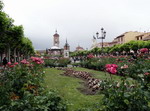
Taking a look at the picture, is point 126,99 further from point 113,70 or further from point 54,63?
point 54,63

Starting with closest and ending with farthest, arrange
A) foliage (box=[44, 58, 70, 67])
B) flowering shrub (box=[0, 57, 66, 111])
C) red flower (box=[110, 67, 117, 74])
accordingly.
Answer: red flower (box=[110, 67, 117, 74]) → flowering shrub (box=[0, 57, 66, 111]) → foliage (box=[44, 58, 70, 67])

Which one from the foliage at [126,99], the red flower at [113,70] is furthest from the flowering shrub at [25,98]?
the red flower at [113,70]

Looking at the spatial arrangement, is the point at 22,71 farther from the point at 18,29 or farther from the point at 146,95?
the point at 18,29

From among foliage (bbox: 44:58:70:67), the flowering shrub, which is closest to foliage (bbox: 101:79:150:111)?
the flowering shrub

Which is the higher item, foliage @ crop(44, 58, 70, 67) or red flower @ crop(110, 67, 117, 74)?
red flower @ crop(110, 67, 117, 74)

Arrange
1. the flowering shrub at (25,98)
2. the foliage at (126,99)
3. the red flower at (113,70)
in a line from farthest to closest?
the flowering shrub at (25,98), the red flower at (113,70), the foliage at (126,99)

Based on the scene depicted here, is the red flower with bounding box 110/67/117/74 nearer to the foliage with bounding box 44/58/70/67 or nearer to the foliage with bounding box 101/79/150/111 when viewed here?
the foliage with bounding box 101/79/150/111

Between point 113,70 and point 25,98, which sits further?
point 25,98

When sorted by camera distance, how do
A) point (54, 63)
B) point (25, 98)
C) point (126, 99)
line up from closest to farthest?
point (126, 99), point (25, 98), point (54, 63)

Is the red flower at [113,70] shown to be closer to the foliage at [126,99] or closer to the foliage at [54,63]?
the foliage at [126,99]

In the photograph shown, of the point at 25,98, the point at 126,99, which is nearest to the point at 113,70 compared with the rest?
the point at 126,99

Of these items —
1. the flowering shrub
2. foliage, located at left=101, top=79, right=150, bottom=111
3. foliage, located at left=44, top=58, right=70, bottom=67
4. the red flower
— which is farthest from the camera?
foliage, located at left=44, top=58, right=70, bottom=67

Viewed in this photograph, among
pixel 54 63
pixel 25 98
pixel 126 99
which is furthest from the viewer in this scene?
pixel 54 63

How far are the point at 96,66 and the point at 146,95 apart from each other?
1421cm
